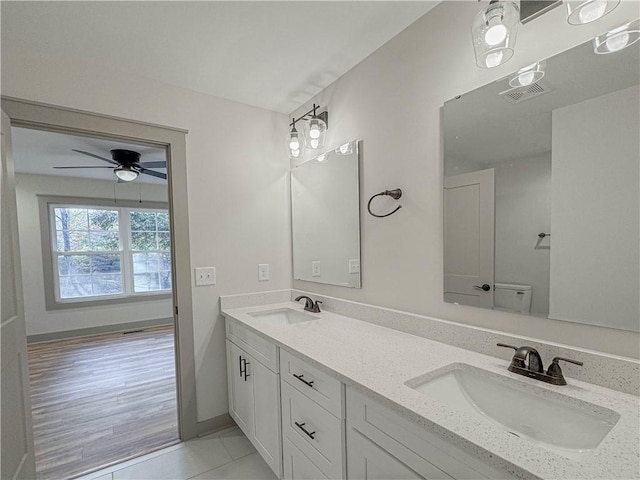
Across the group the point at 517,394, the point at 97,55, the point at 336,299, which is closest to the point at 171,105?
the point at 97,55

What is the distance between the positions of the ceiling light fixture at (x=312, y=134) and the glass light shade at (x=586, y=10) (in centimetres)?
134

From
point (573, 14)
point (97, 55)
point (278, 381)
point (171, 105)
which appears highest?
point (97, 55)

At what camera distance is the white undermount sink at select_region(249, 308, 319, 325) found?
2.08 meters

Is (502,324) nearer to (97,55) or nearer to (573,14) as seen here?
(573,14)

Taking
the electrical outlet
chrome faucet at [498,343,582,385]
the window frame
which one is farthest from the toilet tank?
the window frame

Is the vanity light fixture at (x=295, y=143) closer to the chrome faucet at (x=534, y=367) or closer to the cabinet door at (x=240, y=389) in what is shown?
the cabinet door at (x=240, y=389)

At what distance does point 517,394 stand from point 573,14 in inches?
48.2

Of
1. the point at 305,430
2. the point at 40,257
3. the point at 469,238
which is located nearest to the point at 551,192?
the point at 469,238

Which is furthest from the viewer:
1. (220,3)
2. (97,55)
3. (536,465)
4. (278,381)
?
(97,55)

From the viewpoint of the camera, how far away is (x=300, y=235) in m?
2.38

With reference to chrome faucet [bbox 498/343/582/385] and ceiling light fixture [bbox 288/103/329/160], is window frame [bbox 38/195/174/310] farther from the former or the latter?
chrome faucet [bbox 498/343/582/385]

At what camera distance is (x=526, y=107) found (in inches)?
43.4

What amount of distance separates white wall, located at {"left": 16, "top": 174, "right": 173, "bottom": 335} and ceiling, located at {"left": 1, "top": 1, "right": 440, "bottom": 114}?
366cm

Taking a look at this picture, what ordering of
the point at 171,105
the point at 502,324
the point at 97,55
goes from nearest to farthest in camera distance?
the point at 502,324 < the point at 97,55 < the point at 171,105
